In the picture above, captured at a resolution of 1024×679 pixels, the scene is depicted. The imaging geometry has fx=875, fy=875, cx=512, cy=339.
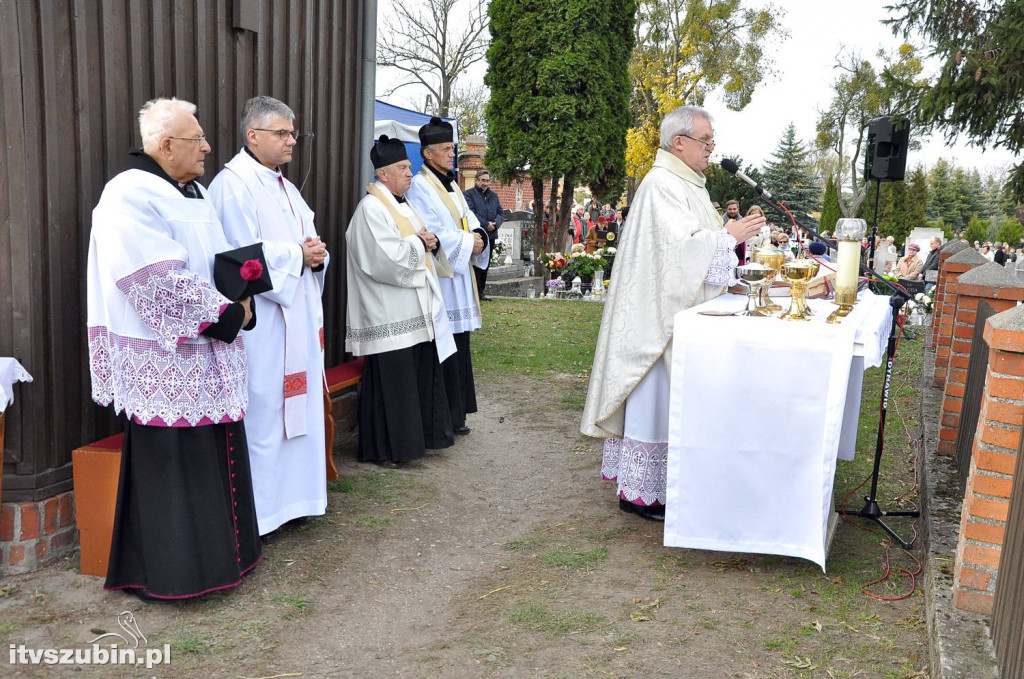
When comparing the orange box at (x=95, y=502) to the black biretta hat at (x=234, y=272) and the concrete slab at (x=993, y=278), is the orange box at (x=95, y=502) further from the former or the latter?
the concrete slab at (x=993, y=278)

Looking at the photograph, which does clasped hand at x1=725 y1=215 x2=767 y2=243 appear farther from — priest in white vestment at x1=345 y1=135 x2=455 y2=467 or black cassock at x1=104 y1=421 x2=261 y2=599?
black cassock at x1=104 y1=421 x2=261 y2=599

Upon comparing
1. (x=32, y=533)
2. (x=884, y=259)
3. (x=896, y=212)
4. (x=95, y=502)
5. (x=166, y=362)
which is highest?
(x=896, y=212)

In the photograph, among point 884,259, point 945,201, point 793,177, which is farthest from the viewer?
point 945,201

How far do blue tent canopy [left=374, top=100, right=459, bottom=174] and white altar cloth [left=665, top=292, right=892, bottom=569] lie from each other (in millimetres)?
6911

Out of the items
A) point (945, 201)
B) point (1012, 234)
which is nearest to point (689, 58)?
point (1012, 234)

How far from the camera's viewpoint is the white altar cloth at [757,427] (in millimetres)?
3676

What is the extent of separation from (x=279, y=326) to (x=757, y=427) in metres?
2.26

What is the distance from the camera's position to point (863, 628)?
135 inches

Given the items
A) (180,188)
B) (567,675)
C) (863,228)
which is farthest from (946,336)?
(180,188)

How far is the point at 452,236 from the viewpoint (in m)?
5.96

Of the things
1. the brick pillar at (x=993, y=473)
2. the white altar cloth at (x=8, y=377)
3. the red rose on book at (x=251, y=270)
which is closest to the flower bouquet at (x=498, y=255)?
the red rose on book at (x=251, y=270)

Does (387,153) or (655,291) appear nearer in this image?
(655,291)

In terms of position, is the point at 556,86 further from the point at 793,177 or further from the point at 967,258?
the point at 793,177

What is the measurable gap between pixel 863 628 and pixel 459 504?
2.34 metres
